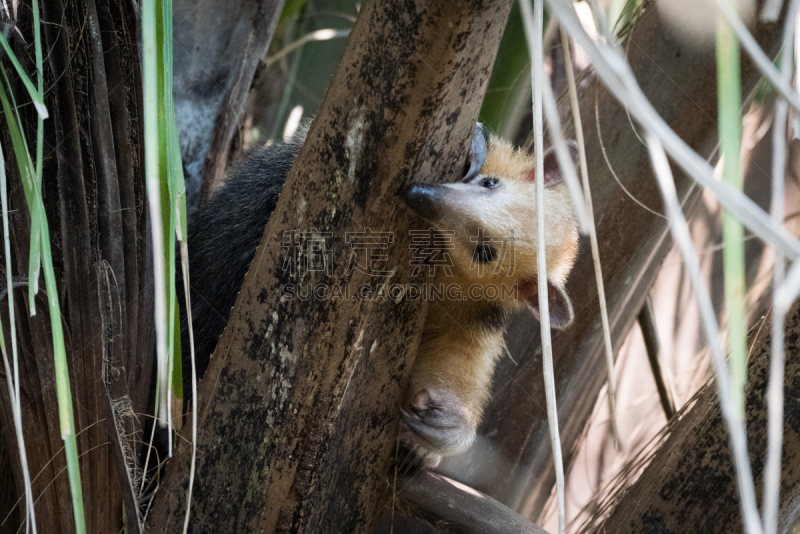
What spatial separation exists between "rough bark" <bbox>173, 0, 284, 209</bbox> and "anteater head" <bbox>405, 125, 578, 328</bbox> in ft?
2.96

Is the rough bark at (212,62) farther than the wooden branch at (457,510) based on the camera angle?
Yes

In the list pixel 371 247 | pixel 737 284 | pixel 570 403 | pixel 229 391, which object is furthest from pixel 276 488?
pixel 570 403

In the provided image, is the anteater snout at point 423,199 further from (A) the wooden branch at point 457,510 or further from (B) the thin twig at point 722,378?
(A) the wooden branch at point 457,510

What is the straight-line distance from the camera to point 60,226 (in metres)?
1.24

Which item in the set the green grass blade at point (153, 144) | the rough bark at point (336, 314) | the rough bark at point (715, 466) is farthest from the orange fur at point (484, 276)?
the green grass blade at point (153, 144)

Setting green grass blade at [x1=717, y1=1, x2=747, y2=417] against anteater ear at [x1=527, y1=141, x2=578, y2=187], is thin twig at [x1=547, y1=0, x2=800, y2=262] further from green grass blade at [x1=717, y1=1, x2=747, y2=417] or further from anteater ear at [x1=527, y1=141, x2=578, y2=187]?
anteater ear at [x1=527, y1=141, x2=578, y2=187]

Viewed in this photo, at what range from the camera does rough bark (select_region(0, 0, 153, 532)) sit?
1218 mm

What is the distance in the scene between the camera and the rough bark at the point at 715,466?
1.16m

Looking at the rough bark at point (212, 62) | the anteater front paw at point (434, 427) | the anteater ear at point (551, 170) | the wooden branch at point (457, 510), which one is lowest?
the wooden branch at point (457, 510)

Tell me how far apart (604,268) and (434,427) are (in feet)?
2.23

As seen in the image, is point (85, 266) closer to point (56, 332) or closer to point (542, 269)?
point (56, 332)

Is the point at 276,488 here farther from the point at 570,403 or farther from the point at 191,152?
the point at 191,152

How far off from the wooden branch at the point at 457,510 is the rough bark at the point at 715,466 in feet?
0.90

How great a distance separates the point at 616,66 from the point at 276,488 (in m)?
0.93
